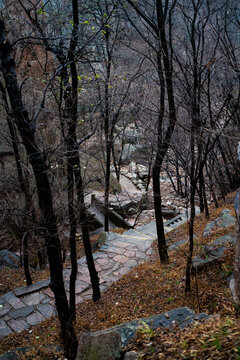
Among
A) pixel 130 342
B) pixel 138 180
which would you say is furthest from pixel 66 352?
pixel 138 180

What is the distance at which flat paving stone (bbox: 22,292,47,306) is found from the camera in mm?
7123

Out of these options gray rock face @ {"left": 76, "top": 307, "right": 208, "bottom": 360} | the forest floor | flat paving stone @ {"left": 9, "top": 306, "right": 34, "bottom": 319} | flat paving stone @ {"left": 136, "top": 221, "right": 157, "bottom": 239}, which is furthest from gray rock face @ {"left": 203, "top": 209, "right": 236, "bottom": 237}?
gray rock face @ {"left": 76, "top": 307, "right": 208, "bottom": 360}

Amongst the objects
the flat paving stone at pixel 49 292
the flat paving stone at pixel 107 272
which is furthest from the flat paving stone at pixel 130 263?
the flat paving stone at pixel 49 292

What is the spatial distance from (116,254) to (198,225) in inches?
109

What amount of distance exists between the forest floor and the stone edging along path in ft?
1.27

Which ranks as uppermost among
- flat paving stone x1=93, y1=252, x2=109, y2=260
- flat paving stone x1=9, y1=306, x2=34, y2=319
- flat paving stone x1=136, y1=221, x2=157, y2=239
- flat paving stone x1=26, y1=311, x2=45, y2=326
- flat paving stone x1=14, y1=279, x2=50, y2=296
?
flat paving stone x1=93, y1=252, x2=109, y2=260

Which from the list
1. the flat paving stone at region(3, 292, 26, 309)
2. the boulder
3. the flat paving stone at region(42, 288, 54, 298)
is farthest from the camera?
the boulder

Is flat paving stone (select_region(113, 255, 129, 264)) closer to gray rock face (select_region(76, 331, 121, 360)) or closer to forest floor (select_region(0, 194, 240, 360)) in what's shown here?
forest floor (select_region(0, 194, 240, 360))

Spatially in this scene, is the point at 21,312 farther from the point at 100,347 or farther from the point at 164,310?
the point at 100,347

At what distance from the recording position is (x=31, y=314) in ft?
21.8

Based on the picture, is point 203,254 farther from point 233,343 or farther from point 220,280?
point 233,343

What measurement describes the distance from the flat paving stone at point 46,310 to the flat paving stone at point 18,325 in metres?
0.45

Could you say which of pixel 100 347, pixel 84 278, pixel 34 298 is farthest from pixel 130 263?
pixel 100 347

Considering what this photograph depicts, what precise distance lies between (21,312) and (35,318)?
450mm
